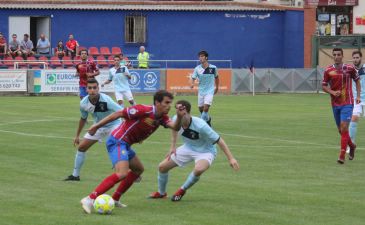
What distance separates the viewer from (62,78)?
43500 mm

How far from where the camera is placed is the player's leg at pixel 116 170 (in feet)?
40.0

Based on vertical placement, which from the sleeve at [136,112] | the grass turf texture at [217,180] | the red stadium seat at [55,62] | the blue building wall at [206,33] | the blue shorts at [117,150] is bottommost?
the grass turf texture at [217,180]

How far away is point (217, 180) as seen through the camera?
1575cm

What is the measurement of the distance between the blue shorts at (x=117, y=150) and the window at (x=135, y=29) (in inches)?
1612

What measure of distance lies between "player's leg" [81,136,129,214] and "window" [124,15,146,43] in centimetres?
4100

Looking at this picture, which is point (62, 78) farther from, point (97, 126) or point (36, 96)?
point (97, 126)

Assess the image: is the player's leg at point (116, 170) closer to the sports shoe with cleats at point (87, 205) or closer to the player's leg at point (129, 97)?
the sports shoe with cleats at point (87, 205)

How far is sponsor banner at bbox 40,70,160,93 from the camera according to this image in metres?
43.2

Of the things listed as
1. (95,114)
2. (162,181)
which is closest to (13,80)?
(95,114)

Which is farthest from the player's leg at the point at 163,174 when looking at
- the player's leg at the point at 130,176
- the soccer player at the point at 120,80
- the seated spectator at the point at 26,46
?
the seated spectator at the point at 26,46

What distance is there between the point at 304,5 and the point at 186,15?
7.25 metres

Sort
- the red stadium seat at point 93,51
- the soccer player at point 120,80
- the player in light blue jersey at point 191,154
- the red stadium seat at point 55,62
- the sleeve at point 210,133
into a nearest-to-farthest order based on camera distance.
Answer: the sleeve at point 210,133, the player in light blue jersey at point 191,154, the soccer player at point 120,80, the red stadium seat at point 55,62, the red stadium seat at point 93,51

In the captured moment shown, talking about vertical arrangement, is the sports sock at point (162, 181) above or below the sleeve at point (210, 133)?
below

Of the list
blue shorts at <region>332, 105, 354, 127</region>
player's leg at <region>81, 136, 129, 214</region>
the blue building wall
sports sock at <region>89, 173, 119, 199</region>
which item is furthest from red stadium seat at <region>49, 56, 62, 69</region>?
sports sock at <region>89, 173, 119, 199</region>
